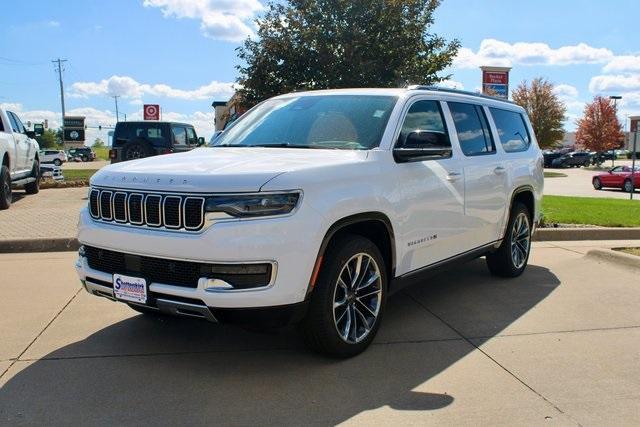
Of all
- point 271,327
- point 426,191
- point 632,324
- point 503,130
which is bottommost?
point 632,324

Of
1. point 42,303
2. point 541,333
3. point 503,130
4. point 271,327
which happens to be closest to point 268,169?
point 271,327

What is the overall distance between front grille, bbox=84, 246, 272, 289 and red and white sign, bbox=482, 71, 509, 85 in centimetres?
1282

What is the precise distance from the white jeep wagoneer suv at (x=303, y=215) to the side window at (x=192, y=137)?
1252 cm

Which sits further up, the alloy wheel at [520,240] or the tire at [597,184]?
the alloy wheel at [520,240]

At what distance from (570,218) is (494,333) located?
276 inches

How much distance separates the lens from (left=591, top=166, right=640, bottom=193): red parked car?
28.1 m

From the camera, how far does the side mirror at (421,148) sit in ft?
14.8

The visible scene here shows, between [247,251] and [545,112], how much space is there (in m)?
A: 56.8

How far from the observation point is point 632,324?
524 centimetres

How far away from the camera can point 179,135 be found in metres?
17.0

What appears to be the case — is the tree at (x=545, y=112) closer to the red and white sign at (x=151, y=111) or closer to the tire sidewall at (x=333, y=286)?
the red and white sign at (x=151, y=111)

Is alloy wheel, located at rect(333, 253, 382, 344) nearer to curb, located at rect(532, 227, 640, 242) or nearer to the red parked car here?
curb, located at rect(532, 227, 640, 242)

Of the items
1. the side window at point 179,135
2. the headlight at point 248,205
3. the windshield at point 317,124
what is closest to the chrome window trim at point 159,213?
the headlight at point 248,205

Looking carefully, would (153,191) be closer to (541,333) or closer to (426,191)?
(426,191)
